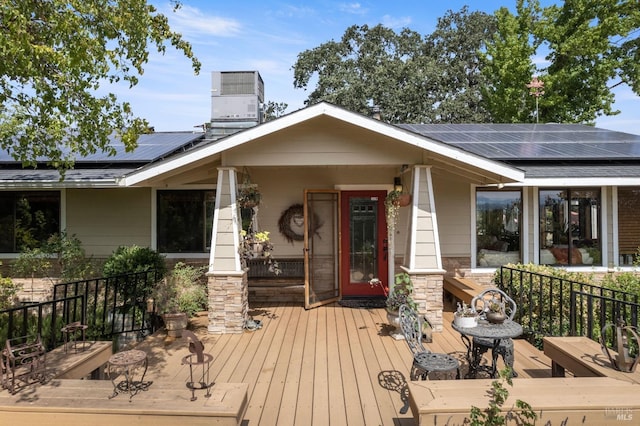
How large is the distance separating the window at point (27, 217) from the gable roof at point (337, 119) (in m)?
3.70

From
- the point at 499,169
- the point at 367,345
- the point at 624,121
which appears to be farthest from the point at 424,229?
the point at 624,121

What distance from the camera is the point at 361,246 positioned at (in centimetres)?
786

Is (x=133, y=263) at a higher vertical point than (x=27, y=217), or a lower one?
lower

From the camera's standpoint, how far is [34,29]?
4500mm

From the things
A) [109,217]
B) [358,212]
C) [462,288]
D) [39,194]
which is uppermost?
[39,194]

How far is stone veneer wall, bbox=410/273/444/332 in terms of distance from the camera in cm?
570

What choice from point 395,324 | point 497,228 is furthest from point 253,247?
point 497,228

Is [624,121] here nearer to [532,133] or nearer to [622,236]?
[532,133]

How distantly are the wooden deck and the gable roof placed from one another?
8.00ft

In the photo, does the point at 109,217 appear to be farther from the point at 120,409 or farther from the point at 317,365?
the point at 120,409

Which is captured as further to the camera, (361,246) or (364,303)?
(361,246)

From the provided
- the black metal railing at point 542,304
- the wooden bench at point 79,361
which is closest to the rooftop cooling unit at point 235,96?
the black metal railing at point 542,304

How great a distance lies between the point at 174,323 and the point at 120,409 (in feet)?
10.1

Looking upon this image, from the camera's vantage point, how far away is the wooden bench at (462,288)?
6282 millimetres
